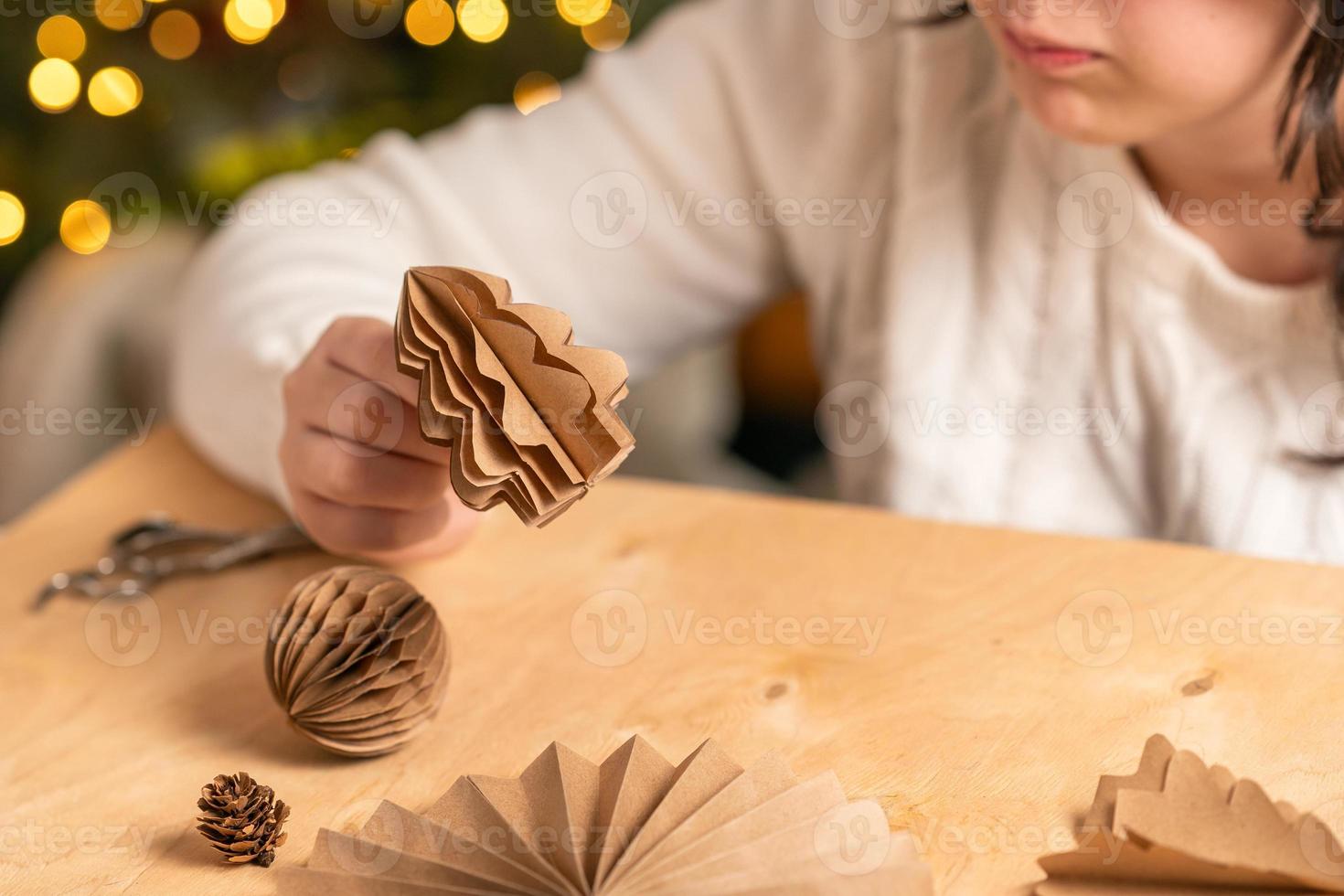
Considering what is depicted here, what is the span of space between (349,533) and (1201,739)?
36cm

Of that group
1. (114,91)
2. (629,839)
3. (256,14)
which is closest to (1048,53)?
(629,839)

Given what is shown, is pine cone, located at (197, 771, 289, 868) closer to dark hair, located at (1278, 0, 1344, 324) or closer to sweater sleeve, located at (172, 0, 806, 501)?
sweater sleeve, located at (172, 0, 806, 501)

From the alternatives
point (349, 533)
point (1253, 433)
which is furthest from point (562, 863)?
point (1253, 433)

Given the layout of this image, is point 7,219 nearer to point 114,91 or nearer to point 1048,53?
point 114,91

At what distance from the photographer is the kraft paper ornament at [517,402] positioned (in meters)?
0.42

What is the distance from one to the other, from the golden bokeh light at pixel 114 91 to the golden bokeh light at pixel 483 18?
1.22 feet

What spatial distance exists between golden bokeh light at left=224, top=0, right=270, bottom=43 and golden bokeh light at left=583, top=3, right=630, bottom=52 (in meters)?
0.36

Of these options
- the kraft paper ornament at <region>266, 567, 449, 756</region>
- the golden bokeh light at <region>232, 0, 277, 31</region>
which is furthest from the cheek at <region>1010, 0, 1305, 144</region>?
the golden bokeh light at <region>232, 0, 277, 31</region>

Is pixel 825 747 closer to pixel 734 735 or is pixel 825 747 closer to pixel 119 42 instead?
pixel 734 735

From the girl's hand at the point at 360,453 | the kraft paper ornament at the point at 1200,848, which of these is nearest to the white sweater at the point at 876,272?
the girl's hand at the point at 360,453

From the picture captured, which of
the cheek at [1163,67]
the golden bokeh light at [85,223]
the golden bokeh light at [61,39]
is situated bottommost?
the golden bokeh light at [85,223]

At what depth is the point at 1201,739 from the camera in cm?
45

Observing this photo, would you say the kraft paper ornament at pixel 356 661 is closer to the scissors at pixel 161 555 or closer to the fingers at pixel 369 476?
the fingers at pixel 369 476

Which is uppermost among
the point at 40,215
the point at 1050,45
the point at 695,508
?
the point at 1050,45
